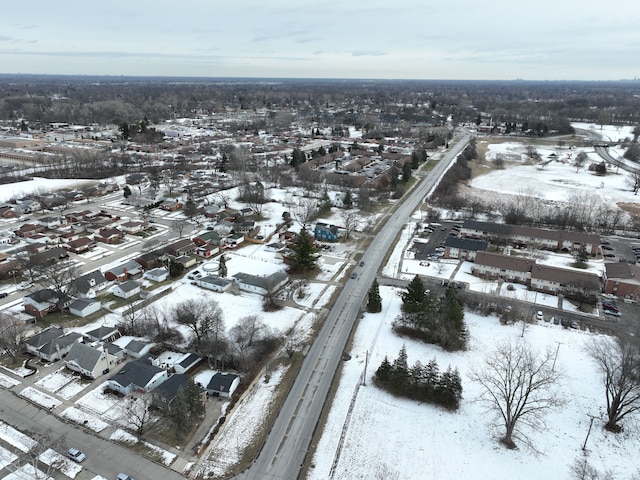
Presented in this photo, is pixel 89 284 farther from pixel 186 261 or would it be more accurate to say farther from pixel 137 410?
pixel 137 410

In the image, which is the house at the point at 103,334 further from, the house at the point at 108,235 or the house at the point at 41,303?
the house at the point at 108,235

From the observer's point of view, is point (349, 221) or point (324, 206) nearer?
point (349, 221)

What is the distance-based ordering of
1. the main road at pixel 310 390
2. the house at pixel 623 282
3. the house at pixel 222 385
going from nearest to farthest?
the main road at pixel 310 390 → the house at pixel 222 385 → the house at pixel 623 282

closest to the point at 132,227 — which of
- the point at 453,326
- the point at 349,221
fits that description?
the point at 349,221

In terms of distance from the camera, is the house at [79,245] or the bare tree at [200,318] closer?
the bare tree at [200,318]

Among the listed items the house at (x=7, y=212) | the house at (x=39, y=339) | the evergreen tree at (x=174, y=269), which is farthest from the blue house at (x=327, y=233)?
the house at (x=7, y=212)

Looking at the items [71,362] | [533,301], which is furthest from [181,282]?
[533,301]

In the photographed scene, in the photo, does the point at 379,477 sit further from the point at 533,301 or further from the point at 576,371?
the point at 533,301

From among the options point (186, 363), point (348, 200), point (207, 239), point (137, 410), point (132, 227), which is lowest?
point (137, 410)
